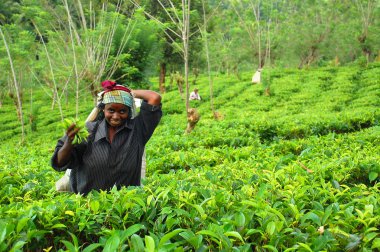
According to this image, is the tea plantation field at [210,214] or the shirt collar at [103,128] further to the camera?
the shirt collar at [103,128]

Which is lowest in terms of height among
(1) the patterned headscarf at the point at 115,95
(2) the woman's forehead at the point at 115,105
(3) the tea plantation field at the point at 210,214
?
(3) the tea plantation field at the point at 210,214

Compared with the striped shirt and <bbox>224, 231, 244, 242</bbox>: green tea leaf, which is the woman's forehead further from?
<bbox>224, 231, 244, 242</bbox>: green tea leaf

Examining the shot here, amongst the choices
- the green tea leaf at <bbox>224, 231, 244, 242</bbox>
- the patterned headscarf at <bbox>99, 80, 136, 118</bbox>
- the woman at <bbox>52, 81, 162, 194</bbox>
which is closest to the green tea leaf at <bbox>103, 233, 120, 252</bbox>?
the green tea leaf at <bbox>224, 231, 244, 242</bbox>

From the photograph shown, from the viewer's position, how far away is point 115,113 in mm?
2939

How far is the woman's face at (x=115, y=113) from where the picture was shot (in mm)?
2934

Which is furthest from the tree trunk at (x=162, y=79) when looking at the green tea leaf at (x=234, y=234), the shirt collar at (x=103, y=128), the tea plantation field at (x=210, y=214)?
the green tea leaf at (x=234, y=234)

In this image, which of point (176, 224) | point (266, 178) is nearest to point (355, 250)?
point (176, 224)

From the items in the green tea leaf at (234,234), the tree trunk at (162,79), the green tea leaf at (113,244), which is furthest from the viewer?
the tree trunk at (162,79)

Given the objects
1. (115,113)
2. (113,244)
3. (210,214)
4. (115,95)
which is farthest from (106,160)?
(113,244)

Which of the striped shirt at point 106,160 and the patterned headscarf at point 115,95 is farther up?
the patterned headscarf at point 115,95

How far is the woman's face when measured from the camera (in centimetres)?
293

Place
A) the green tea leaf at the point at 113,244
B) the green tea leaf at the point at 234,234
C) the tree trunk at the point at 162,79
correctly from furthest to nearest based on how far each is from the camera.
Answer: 1. the tree trunk at the point at 162,79
2. the green tea leaf at the point at 234,234
3. the green tea leaf at the point at 113,244

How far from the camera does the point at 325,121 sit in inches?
326

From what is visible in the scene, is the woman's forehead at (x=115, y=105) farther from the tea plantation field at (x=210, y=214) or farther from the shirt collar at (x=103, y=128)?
the tea plantation field at (x=210, y=214)
